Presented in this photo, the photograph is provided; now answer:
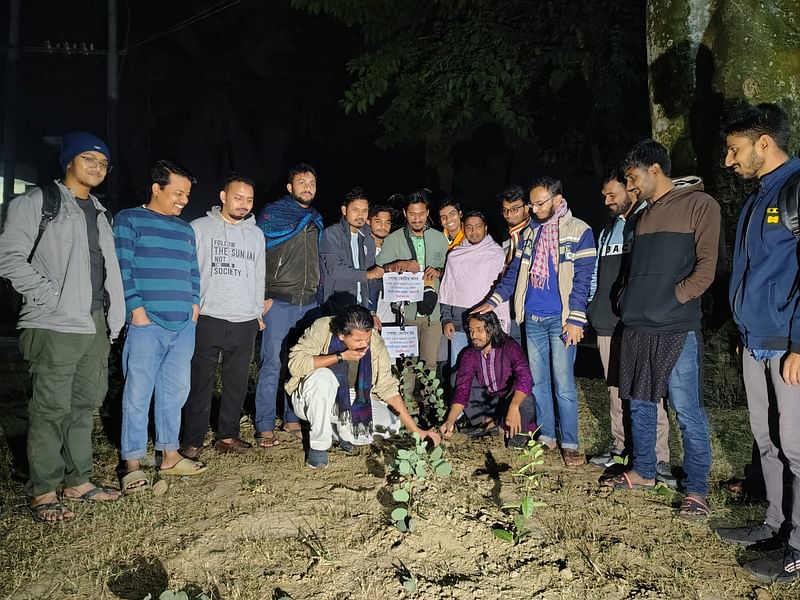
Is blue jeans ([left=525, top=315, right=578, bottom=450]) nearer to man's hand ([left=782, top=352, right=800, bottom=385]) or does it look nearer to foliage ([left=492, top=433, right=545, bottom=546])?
foliage ([left=492, top=433, right=545, bottom=546])

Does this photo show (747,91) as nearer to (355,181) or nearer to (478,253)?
(478,253)

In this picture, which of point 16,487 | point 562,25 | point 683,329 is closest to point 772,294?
point 683,329

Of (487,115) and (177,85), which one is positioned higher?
(177,85)

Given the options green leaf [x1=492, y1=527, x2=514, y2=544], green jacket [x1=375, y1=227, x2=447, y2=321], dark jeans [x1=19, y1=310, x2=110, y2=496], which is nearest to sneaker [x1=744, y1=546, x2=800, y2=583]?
green leaf [x1=492, y1=527, x2=514, y2=544]

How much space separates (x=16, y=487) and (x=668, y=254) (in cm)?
433

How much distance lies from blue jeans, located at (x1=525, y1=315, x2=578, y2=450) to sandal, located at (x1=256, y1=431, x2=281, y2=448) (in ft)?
6.77

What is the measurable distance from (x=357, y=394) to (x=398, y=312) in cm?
111

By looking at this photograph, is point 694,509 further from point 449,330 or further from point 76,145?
point 76,145

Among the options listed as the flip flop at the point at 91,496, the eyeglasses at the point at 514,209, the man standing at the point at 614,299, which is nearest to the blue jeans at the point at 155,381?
the flip flop at the point at 91,496

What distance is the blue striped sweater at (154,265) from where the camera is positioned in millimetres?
3662

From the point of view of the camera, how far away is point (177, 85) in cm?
2238

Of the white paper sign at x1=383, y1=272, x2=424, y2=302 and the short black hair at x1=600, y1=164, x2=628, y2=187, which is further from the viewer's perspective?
the white paper sign at x1=383, y1=272, x2=424, y2=302

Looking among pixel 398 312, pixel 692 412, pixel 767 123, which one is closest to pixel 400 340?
pixel 398 312

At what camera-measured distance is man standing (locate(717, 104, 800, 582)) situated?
2.72m
